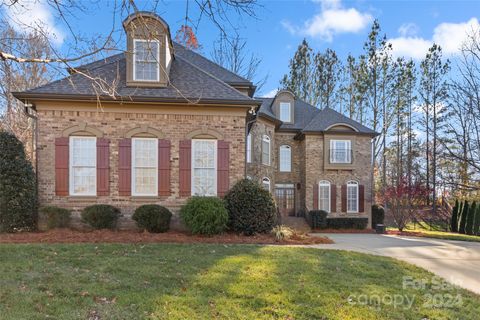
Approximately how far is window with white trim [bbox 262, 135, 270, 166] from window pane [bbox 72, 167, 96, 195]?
9.25 metres

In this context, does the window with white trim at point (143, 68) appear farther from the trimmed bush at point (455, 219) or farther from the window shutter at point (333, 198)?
the trimmed bush at point (455, 219)

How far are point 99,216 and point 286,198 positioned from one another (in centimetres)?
1276

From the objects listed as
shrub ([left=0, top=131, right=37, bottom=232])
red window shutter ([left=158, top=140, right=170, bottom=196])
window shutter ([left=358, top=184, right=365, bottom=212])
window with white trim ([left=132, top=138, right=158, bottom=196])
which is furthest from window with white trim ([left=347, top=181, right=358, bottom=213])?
shrub ([left=0, top=131, right=37, bottom=232])

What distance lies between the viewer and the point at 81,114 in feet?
35.4

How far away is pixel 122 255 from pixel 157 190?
Result: 4.38m

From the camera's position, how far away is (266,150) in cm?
1780

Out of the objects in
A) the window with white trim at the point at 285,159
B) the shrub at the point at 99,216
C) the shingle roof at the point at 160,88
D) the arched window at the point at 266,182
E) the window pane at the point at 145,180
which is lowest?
the shrub at the point at 99,216

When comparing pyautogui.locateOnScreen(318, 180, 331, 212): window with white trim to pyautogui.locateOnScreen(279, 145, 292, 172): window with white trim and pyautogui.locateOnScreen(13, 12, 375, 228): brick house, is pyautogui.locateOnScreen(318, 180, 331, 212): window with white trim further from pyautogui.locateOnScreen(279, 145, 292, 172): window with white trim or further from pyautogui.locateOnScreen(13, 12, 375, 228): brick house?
pyautogui.locateOnScreen(13, 12, 375, 228): brick house

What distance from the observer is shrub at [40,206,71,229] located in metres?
10.0

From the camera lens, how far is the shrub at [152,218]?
9969 mm

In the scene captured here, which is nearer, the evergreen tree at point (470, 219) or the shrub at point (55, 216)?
the shrub at point (55, 216)

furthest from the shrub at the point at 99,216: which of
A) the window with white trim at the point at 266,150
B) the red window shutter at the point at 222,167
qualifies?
the window with white trim at the point at 266,150

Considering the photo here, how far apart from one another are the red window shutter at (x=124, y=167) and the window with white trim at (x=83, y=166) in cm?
83

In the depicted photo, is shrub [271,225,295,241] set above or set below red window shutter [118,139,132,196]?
below
